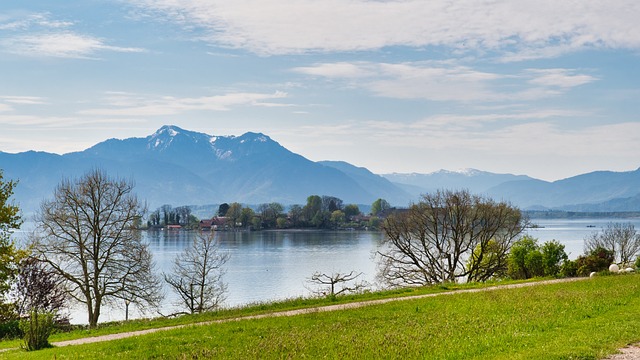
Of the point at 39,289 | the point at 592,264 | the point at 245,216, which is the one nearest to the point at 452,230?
the point at 592,264

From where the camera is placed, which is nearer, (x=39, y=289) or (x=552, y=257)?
(x=552, y=257)

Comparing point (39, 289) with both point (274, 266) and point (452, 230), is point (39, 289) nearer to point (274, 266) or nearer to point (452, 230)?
point (452, 230)

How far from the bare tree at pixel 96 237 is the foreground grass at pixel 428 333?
21881 millimetres

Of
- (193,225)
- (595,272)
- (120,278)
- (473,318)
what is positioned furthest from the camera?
(193,225)

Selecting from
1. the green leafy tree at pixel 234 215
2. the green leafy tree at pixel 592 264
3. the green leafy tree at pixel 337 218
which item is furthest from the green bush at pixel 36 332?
the green leafy tree at pixel 234 215

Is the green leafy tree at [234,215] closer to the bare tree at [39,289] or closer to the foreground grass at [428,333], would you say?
the bare tree at [39,289]

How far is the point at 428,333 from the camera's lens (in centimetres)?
1531

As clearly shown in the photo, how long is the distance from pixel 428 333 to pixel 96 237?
97.8 feet

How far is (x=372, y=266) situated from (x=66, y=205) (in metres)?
51.9

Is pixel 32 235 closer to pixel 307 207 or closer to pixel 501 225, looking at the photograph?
pixel 501 225

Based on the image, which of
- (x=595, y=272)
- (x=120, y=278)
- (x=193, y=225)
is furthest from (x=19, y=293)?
(x=193, y=225)

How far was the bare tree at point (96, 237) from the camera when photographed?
38.1 meters

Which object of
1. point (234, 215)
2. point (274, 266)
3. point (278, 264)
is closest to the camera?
point (274, 266)

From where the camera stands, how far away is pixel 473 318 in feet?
56.4
